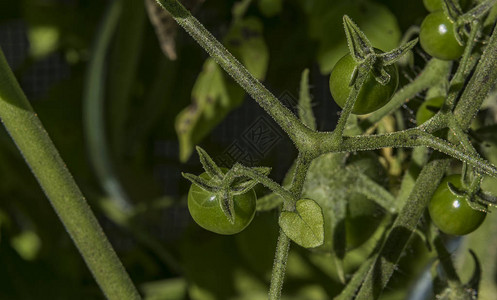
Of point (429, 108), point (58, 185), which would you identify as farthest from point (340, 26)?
point (58, 185)

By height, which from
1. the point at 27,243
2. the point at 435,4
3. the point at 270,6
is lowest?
the point at 435,4

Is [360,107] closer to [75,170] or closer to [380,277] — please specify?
[380,277]

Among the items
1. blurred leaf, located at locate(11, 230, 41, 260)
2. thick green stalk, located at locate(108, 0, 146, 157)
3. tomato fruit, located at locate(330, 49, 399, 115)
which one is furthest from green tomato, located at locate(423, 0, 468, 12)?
blurred leaf, located at locate(11, 230, 41, 260)

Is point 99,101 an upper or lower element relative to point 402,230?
upper

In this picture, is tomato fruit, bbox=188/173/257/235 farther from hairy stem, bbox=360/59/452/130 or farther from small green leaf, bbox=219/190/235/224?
hairy stem, bbox=360/59/452/130

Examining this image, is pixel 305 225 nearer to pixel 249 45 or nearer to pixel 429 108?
pixel 429 108

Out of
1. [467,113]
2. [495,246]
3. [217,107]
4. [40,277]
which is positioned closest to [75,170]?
[40,277]

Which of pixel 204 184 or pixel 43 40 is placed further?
pixel 43 40
